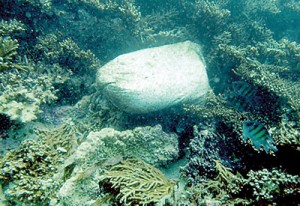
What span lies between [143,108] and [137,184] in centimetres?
143

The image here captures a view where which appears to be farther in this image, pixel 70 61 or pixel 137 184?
pixel 70 61

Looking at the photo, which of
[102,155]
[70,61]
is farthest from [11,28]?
[102,155]

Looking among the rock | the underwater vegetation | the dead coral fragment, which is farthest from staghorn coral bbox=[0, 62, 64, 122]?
the underwater vegetation

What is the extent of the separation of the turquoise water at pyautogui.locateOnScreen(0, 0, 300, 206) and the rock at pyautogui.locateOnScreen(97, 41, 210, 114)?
0.8 inches

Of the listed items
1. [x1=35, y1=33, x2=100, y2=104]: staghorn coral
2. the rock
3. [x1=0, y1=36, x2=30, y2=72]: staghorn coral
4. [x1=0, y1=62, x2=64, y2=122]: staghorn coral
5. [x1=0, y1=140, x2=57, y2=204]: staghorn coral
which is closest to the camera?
[x1=0, y1=140, x2=57, y2=204]: staghorn coral

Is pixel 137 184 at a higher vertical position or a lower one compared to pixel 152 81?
lower

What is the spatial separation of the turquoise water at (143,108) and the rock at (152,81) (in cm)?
2

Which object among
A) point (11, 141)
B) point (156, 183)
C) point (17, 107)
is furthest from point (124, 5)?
point (156, 183)

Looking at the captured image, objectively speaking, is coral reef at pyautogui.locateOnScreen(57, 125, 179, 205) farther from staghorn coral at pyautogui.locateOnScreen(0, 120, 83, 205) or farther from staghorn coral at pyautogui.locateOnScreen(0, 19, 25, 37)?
staghorn coral at pyautogui.locateOnScreen(0, 19, 25, 37)

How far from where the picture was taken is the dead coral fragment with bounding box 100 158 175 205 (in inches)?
84.3

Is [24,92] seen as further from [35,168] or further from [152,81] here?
[152,81]

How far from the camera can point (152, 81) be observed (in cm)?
360

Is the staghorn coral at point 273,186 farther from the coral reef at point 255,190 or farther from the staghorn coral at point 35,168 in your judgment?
the staghorn coral at point 35,168

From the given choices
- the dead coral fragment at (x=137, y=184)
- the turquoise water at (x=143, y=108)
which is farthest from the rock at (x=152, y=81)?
the dead coral fragment at (x=137, y=184)
